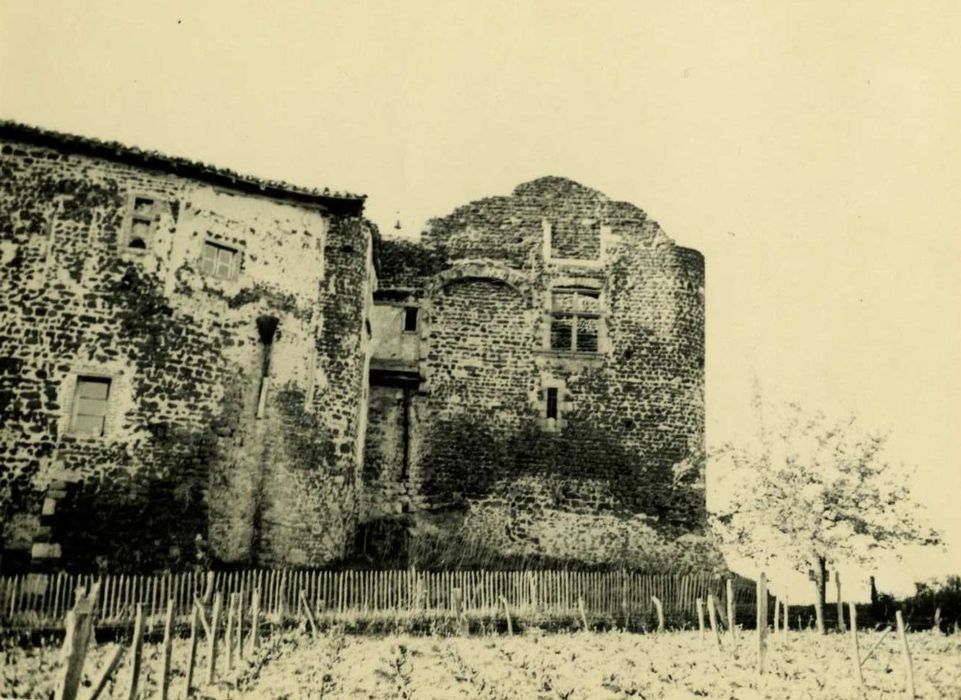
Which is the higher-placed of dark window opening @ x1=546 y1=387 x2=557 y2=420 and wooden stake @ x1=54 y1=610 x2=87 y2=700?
dark window opening @ x1=546 y1=387 x2=557 y2=420

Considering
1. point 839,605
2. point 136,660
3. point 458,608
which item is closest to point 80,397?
point 458,608

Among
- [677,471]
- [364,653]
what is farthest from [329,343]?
[677,471]

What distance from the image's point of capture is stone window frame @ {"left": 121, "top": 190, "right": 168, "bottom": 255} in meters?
17.8

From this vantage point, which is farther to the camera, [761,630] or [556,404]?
[556,404]

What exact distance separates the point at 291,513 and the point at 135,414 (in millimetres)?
3452

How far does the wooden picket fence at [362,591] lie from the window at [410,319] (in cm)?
708

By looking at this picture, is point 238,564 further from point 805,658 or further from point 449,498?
point 805,658

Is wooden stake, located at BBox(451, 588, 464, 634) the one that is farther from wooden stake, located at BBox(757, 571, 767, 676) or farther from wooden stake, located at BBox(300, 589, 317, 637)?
wooden stake, located at BBox(757, 571, 767, 676)

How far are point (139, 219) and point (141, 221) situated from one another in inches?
2.1

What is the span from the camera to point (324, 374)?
19.4m

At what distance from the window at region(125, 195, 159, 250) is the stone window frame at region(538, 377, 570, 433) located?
961cm

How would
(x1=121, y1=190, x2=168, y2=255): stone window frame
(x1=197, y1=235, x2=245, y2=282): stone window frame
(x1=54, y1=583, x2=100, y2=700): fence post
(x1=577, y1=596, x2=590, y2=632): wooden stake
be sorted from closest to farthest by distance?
(x1=54, y1=583, x2=100, y2=700): fence post < (x1=577, y1=596, x2=590, y2=632): wooden stake < (x1=121, y1=190, x2=168, y2=255): stone window frame < (x1=197, y1=235, x2=245, y2=282): stone window frame

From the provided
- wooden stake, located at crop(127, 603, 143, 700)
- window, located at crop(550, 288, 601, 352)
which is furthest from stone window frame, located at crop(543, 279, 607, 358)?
wooden stake, located at crop(127, 603, 143, 700)

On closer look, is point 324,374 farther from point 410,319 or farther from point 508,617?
point 508,617
